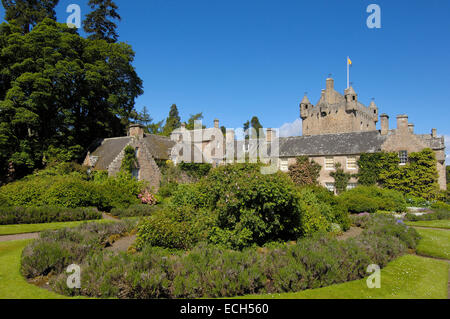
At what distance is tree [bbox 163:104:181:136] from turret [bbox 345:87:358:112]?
37.8m

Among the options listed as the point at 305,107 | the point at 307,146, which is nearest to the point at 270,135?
the point at 307,146

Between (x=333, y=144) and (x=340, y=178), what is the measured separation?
4.29 metres

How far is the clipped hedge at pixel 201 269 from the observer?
6859 mm

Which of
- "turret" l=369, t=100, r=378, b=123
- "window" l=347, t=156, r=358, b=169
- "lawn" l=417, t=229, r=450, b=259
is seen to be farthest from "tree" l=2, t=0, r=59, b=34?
"turret" l=369, t=100, r=378, b=123

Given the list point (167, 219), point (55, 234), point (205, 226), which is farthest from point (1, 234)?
point (205, 226)

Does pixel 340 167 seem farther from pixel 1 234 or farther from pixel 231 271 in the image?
pixel 1 234

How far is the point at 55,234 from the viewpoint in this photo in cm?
1022

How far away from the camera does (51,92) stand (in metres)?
27.8

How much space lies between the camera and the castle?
28.0 m

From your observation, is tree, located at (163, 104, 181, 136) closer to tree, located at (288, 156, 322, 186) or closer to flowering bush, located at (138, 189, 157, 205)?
tree, located at (288, 156, 322, 186)

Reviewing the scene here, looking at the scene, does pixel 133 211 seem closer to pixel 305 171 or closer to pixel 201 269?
pixel 201 269

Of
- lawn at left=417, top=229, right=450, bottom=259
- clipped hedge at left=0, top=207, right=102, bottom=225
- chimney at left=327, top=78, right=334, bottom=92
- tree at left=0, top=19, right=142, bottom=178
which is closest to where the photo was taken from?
lawn at left=417, top=229, right=450, bottom=259

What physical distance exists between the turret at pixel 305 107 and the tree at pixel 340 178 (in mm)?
21172
